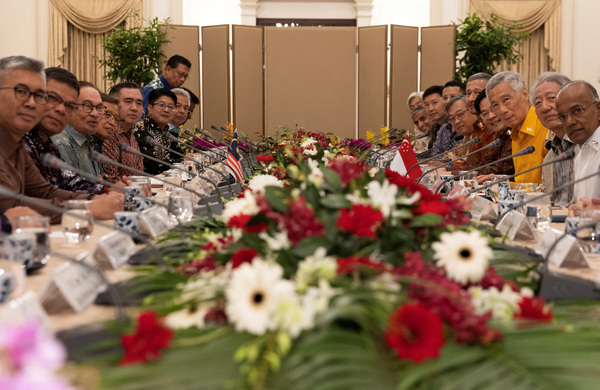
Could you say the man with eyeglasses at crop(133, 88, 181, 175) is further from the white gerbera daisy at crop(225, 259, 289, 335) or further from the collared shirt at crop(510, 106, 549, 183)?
the white gerbera daisy at crop(225, 259, 289, 335)

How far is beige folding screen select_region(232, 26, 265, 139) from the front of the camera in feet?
25.5

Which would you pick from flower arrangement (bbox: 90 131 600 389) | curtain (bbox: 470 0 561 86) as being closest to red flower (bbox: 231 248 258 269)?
flower arrangement (bbox: 90 131 600 389)

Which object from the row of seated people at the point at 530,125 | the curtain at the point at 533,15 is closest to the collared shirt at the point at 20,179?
the row of seated people at the point at 530,125

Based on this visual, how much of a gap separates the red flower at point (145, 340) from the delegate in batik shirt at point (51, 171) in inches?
86.1

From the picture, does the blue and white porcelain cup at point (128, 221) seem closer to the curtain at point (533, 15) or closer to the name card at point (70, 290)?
the name card at point (70, 290)

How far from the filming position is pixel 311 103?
795cm

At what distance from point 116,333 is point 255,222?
13.2 inches

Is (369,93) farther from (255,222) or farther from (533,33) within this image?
(255,222)

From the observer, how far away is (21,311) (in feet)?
2.88

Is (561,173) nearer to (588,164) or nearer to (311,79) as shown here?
(588,164)

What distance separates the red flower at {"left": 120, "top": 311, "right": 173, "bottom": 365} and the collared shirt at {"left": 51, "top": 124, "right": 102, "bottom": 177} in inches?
108

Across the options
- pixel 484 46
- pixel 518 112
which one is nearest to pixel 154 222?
pixel 518 112

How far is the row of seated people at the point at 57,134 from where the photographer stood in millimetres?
2379

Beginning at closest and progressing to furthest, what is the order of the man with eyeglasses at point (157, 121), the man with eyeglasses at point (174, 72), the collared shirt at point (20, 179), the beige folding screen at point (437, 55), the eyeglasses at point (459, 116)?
the collared shirt at point (20, 179), the man with eyeglasses at point (157, 121), the eyeglasses at point (459, 116), the man with eyeglasses at point (174, 72), the beige folding screen at point (437, 55)
